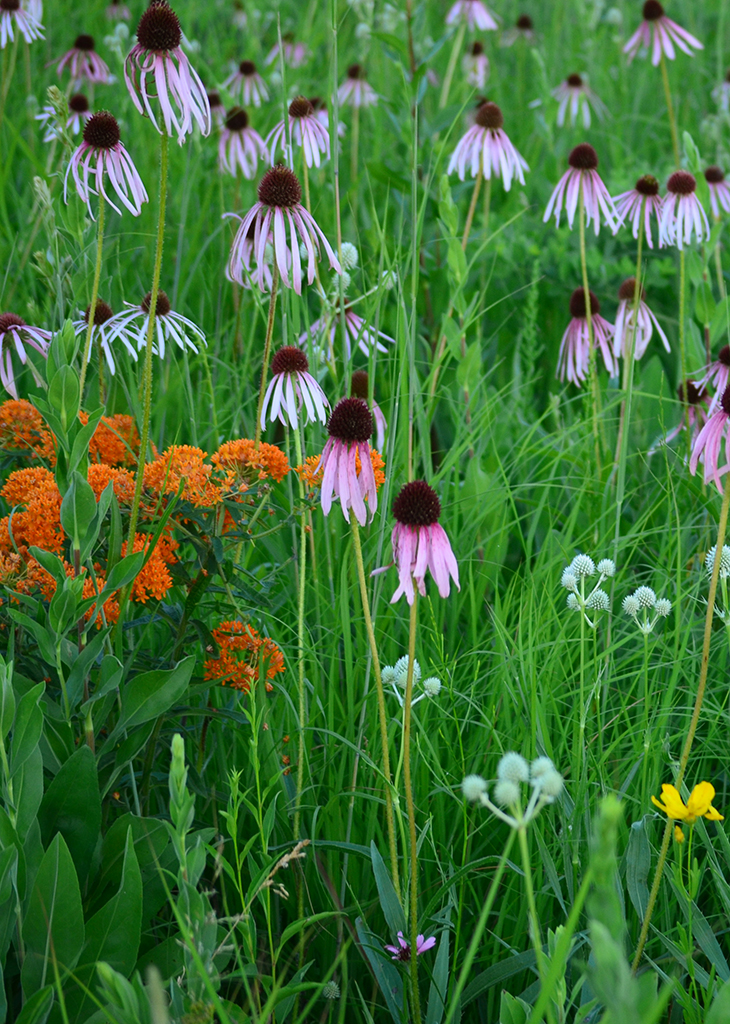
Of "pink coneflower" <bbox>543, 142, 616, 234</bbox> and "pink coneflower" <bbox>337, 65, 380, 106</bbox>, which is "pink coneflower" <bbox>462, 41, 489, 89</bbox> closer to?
"pink coneflower" <bbox>337, 65, 380, 106</bbox>

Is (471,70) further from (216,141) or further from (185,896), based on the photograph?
(185,896)

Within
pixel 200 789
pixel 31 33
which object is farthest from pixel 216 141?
pixel 200 789

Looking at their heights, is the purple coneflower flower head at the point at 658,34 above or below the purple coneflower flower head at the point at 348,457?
above

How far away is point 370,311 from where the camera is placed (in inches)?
68.1

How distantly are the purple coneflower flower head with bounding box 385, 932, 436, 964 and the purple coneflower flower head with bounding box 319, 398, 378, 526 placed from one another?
54cm

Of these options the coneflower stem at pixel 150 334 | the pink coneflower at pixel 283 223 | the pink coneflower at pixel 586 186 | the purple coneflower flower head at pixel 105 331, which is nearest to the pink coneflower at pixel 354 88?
the pink coneflower at pixel 586 186

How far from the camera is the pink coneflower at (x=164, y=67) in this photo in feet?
4.30

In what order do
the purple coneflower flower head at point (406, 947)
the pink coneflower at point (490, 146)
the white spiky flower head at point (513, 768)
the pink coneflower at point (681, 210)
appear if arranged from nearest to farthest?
the white spiky flower head at point (513, 768), the purple coneflower flower head at point (406, 947), the pink coneflower at point (681, 210), the pink coneflower at point (490, 146)

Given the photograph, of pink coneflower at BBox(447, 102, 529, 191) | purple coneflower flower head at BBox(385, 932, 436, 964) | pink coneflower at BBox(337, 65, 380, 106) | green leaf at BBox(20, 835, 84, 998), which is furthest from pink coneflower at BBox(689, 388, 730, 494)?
pink coneflower at BBox(337, 65, 380, 106)

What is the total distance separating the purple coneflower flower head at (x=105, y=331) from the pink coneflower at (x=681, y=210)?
1324 millimetres

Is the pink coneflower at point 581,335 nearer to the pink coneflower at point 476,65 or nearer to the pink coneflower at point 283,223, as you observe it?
the pink coneflower at point 283,223

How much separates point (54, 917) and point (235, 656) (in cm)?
49

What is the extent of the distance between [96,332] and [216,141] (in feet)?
7.61

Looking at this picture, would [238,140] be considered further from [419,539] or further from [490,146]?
[419,539]
